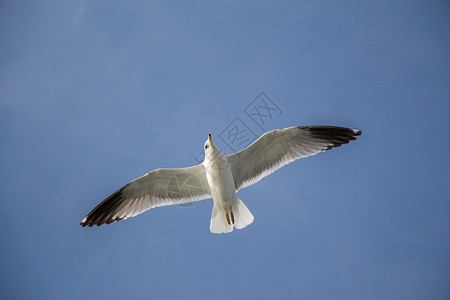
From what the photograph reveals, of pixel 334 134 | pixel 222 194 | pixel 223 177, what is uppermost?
pixel 334 134

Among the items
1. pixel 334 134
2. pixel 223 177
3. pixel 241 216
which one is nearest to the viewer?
pixel 223 177

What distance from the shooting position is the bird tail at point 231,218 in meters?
5.50

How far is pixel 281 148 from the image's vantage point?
5746 millimetres

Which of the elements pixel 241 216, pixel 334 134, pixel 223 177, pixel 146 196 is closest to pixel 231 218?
pixel 241 216

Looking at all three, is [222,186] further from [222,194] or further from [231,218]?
[231,218]

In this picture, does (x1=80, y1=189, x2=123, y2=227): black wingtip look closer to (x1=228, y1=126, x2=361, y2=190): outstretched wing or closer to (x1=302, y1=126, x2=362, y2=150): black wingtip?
(x1=228, y1=126, x2=361, y2=190): outstretched wing

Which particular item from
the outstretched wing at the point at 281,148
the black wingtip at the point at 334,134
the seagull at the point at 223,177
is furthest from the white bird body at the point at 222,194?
the black wingtip at the point at 334,134

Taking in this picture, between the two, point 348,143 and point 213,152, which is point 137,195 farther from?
point 348,143

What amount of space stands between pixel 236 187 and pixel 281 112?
1509 mm

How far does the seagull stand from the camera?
549 centimetres

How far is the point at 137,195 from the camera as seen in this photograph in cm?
597

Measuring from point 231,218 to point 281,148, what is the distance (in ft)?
4.25

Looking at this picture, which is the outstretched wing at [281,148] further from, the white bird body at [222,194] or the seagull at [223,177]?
the white bird body at [222,194]
